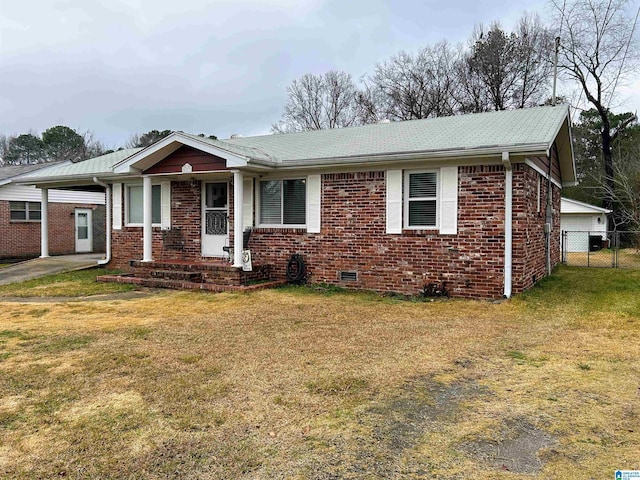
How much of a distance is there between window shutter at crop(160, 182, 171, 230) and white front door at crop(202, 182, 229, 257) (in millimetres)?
1037

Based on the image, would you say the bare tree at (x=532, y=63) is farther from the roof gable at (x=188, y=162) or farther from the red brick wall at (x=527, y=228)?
the roof gable at (x=188, y=162)

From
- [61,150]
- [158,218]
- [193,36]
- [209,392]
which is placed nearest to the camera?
[209,392]

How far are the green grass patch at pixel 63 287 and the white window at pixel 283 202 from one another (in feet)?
11.4

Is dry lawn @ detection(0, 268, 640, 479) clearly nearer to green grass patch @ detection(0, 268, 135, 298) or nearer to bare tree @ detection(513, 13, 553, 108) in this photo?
green grass patch @ detection(0, 268, 135, 298)

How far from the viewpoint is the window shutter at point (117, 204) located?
13641 mm

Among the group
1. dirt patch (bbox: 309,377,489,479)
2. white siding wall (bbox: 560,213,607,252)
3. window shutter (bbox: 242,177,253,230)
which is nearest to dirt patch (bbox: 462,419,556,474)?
dirt patch (bbox: 309,377,489,479)

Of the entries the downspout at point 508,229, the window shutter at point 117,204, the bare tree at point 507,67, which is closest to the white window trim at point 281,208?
the downspout at point 508,229

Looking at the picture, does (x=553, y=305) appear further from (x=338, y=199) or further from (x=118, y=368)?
(x=118, y=368)

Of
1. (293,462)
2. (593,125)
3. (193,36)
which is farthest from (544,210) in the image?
(593,125)

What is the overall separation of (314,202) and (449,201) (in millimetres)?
2952

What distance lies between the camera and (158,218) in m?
13.0

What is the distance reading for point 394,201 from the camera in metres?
9.82

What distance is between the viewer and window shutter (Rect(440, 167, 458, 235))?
9250 mm

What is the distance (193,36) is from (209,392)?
14957 mm
